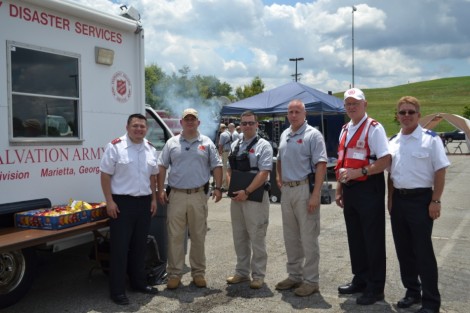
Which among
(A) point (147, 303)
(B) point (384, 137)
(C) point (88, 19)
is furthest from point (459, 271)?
(C) point (88, 19)

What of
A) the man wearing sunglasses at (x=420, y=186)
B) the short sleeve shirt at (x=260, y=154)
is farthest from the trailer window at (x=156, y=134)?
the man wearing sunglasses at (x=420, y=186)

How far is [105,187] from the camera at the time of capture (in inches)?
171

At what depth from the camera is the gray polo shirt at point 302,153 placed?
4523mm

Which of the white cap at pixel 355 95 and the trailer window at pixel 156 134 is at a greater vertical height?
the white cap at pixel 355 95

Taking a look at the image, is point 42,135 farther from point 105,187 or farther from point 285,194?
point 285,194

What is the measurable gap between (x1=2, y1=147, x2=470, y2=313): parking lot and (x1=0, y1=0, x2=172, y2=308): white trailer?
0.61 meters

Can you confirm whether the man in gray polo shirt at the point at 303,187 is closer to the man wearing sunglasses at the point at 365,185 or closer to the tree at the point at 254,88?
the man wearing sunglasses at the point at 365,185

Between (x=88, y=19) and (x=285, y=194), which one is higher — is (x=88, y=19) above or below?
above

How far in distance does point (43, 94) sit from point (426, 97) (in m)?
93.1

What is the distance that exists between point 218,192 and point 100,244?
1307mm

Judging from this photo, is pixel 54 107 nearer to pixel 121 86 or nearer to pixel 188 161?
pixel 121 86

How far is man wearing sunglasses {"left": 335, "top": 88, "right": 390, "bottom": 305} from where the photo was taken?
4.18 metres

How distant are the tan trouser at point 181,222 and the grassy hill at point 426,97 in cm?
4915

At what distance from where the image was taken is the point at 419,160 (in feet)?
12.9
